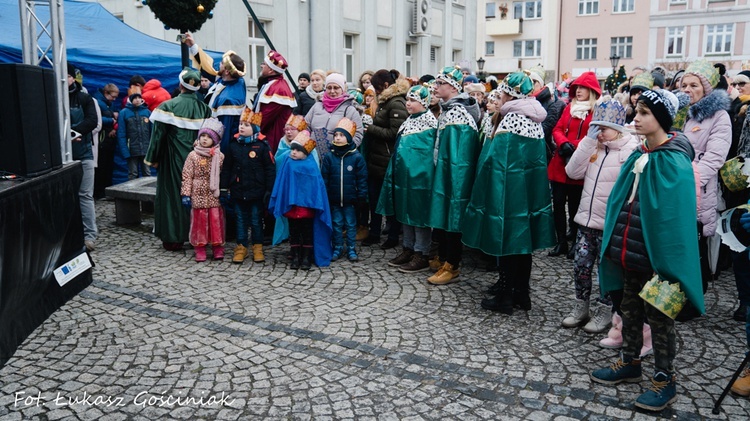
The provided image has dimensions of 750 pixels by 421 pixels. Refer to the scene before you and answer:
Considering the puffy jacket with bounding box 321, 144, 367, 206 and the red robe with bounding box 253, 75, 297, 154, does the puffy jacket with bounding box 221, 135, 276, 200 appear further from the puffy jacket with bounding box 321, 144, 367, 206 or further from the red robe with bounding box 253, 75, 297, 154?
the red robe with bounding box 253, 75, 297, 154

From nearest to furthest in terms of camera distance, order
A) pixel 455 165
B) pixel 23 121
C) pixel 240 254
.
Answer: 1. pixel 23 121
2. pixel 455 165
3. pixel 240 254

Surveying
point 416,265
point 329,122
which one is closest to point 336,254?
point 416,265

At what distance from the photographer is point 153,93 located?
10.9 m

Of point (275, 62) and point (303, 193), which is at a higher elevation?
point (275, 62)

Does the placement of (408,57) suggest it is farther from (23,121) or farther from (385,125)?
(23,121)

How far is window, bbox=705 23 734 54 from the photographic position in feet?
138

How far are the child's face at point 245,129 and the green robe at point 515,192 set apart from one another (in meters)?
2.80

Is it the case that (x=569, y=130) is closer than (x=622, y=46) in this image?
Yes

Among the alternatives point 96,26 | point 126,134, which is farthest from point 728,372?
point 96,26

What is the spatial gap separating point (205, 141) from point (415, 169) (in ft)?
7.73

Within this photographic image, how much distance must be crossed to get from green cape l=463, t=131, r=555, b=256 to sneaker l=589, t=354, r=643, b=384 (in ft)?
4.19

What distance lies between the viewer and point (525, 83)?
507 cm

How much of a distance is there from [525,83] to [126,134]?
7.90m

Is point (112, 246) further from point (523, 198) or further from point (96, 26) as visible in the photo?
point (96, 26)
